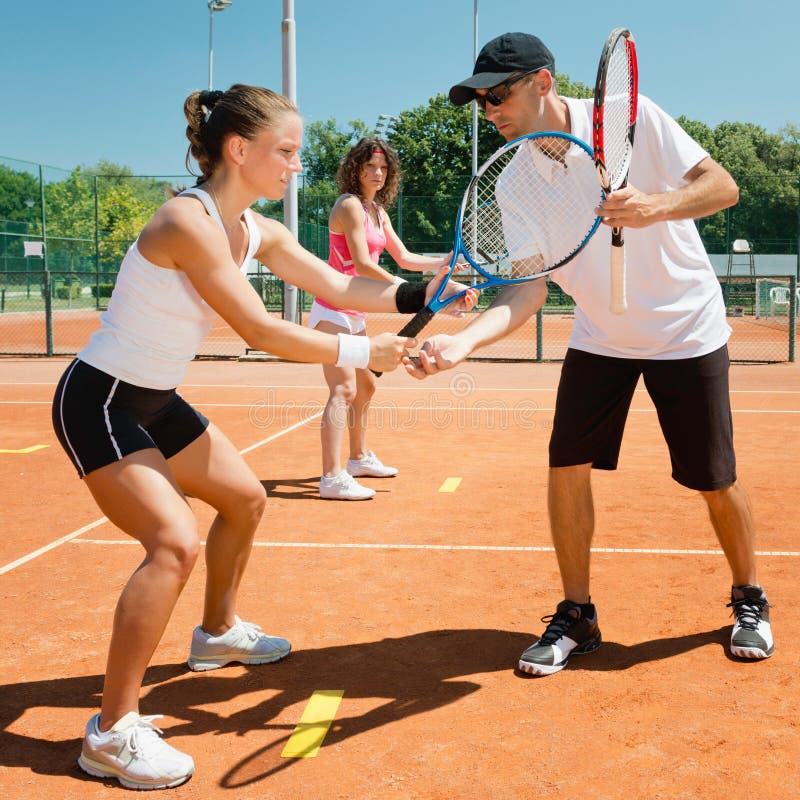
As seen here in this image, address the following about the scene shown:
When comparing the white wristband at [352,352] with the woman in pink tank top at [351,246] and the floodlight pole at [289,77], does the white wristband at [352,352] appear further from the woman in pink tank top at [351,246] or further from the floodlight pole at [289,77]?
the floodlight pole at [289,77]

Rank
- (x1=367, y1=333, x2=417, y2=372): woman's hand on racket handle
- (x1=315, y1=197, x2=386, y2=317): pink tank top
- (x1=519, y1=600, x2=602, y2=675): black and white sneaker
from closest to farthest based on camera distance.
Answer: (x1=367, y1=333, x2=417, y2=372): woman's hand on racket handle → (x1=519, y1=600, x2=602, y2=675): black and white sneaker → (x1=315, y1=197, x2=386, y2=317): pink tank top

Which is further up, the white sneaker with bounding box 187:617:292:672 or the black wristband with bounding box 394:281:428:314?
the black wristband with bounding box 394:281:428:314

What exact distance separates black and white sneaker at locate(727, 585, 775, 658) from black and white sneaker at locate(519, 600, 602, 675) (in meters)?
0.49

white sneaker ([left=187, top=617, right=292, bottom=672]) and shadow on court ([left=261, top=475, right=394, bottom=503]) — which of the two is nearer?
white sneaker ([left=187, top=617, right=292, bottom=672])

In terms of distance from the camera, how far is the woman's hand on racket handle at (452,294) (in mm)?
3330

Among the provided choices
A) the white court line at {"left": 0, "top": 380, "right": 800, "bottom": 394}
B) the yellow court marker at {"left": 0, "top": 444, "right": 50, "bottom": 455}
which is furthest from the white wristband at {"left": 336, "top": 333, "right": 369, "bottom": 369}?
the white court line at {"left": 0, "top": 380, "right": 800, "bottom": 394}

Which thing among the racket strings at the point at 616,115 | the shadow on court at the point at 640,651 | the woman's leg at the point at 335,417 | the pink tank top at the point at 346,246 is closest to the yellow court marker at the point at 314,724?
the shadow on court at the point at 640,651

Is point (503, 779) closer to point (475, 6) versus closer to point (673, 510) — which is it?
point (673, 510)

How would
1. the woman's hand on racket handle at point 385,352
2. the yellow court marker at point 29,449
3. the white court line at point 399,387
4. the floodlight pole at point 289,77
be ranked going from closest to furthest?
the woman's hand on racket handle at point 385,352 → the yellow court marker at point 29,449 → the white court line at point 399,387 → the floodlight pole at point 289,77

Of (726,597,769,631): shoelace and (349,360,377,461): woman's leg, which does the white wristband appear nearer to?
(726,597,769,631): shoelace

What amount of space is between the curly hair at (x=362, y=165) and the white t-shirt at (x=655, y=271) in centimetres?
253

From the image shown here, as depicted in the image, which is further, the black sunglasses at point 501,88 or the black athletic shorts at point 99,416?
the black sunglasses at point 501,88

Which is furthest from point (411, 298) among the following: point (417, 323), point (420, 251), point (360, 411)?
point (420, 251)

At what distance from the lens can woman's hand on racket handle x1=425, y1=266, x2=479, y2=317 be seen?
3.33 metres
